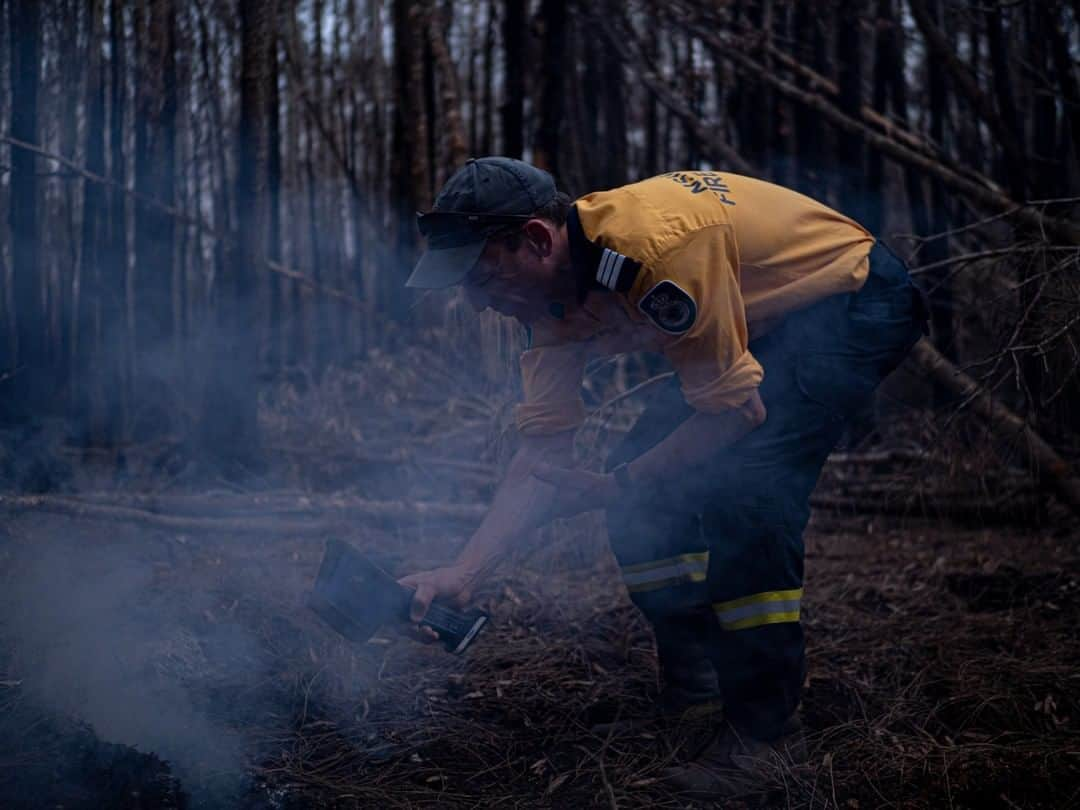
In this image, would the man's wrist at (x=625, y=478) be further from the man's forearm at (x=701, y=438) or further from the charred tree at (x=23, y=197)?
the charred tree at (x=23, y=197)

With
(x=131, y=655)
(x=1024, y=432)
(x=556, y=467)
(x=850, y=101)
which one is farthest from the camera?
(x=850, y=101)

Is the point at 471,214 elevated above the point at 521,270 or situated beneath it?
elevated above

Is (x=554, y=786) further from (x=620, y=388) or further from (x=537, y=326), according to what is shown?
(x=620, y=388)

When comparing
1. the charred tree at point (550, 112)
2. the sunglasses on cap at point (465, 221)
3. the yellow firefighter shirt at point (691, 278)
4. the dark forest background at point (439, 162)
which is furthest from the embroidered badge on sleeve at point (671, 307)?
the charred tree at point (550, 112)

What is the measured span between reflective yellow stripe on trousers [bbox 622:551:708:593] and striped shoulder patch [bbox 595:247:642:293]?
84cm

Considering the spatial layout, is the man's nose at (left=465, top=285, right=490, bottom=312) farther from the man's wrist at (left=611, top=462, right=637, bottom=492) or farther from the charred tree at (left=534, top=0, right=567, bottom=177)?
the charred tree at (left=534, top=0, right=567, bottom=177)

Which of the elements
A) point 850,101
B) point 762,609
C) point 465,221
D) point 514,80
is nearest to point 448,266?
point 465,221

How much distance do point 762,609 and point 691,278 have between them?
82 centimetres

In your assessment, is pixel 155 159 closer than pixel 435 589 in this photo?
No

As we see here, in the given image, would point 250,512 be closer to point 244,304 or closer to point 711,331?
point 244,304

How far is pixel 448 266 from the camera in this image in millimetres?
2018

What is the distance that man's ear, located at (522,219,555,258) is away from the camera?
2029 mm

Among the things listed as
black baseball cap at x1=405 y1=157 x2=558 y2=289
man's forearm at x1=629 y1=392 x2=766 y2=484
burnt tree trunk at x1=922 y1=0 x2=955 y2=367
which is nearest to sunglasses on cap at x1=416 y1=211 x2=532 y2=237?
black baseball cap at x1=405 y1=157 x2=558 y2=289

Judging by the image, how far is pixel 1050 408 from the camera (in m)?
3.80
